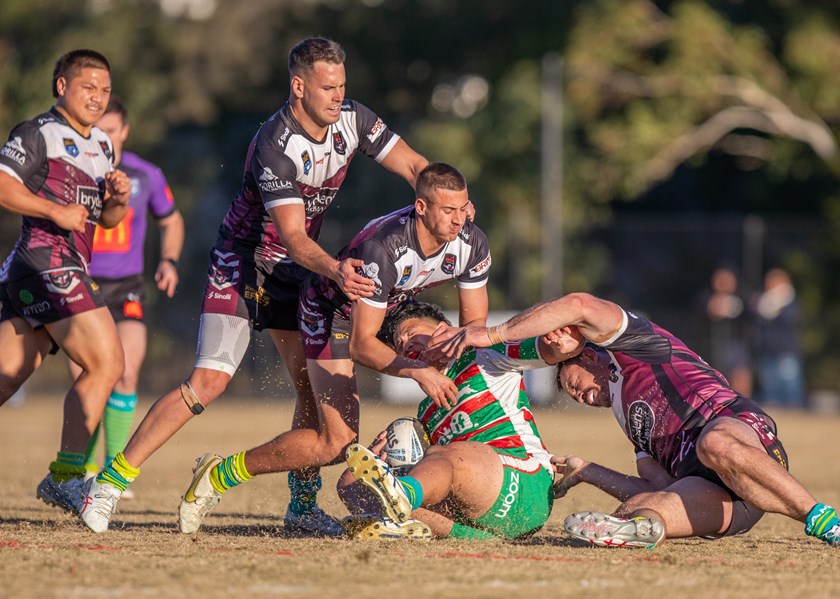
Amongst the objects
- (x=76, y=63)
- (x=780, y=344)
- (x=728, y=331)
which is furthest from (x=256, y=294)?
(x=728, y=331)

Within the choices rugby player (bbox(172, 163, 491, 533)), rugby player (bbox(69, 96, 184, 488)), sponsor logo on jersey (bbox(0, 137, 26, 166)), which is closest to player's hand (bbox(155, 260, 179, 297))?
rugby player (bbox(69, 96, 184, 488))

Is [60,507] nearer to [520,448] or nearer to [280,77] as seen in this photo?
[520,448]

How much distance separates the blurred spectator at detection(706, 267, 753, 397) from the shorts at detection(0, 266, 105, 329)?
1455 centimetres

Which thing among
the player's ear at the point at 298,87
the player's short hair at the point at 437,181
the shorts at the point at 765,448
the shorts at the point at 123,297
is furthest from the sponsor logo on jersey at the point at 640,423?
the shorts at the point at 123,297

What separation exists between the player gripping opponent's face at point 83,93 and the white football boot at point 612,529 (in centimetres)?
345

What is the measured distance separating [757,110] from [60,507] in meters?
19.1

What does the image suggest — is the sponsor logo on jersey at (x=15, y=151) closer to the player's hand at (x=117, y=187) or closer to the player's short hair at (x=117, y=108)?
the player's hand at (x=117, y=187)

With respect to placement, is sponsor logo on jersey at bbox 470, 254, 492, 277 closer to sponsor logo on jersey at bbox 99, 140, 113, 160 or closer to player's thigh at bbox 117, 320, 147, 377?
sponsor logo on jersey at bbox 99, 140, 113, 160

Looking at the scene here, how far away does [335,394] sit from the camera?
643cm

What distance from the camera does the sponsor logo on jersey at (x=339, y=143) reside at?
21.9 ft

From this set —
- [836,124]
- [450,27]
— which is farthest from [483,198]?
[450,27]

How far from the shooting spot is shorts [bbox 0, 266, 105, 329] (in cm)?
675

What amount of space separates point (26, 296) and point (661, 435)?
3.40 meters

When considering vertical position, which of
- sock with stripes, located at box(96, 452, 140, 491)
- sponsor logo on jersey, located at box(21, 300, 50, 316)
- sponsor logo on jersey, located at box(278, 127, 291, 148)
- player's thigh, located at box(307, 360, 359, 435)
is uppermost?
sponsor logo on jersey, located at box(278, 127, 291, 148)
